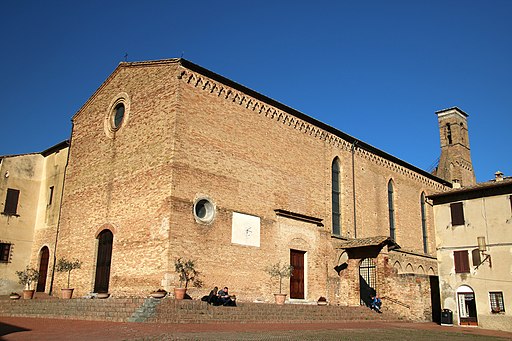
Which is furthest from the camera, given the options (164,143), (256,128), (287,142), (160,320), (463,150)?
(463,150)

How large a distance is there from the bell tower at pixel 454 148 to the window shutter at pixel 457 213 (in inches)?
605

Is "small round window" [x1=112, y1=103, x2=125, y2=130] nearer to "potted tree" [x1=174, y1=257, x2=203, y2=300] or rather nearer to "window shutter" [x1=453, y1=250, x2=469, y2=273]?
"potted tree" [x1=174, y1=257, x2=203, y2=300]

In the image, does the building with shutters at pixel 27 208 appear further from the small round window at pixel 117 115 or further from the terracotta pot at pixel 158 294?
the terracotta pot at pixel 158 294

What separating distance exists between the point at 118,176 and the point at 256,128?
655 cm

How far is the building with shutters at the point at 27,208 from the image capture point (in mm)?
24016

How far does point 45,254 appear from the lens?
2425 cm

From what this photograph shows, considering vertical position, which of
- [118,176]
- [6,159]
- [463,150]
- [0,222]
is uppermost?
[463,150]

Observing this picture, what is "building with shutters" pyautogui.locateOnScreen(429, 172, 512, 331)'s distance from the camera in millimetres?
20656

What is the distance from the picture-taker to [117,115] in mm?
22234

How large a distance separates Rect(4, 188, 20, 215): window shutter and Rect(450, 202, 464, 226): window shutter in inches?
896

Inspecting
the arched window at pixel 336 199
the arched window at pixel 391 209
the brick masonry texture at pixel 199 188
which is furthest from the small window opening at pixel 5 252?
the arched window at pixel 391 209

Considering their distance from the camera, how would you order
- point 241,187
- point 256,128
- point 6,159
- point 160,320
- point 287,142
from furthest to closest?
point 6,159, point 287,142, point 256,128, point 241,187, point 160,320

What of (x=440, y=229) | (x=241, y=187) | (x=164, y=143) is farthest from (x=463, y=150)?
(x=164, y=143)

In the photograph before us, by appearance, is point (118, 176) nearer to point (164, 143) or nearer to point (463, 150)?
point (164, 143)
